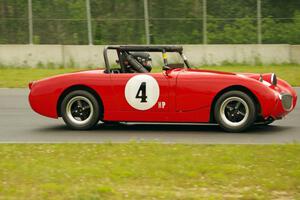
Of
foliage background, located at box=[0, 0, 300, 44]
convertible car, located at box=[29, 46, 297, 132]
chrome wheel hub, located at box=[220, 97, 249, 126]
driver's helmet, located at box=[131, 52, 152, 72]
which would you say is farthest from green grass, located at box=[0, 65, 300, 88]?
chrome wheel hub, located at box=[220, 97, 249, 126]

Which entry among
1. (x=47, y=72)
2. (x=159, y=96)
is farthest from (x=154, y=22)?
(x=159, y=96)

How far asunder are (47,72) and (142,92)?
40.6 feet

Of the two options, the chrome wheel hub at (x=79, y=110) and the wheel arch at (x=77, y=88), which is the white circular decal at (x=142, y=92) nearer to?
the wheel arch at (x=77, y=88)

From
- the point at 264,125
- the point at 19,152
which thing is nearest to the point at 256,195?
the point at 19,152

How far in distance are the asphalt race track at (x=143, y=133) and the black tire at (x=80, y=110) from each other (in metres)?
0.16

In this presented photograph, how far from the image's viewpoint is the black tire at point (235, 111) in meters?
11.0

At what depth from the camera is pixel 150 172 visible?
7.89 m

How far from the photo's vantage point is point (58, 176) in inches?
307

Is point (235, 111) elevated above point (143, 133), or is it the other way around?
point (235, 111)

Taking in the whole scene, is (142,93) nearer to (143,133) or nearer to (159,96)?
(159,96)

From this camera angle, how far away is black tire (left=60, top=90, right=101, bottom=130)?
11.7 metres

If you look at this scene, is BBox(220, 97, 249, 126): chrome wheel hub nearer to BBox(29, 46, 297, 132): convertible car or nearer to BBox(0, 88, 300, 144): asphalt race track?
BBox(29, 46, 297, 132): convertible car

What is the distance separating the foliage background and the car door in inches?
586

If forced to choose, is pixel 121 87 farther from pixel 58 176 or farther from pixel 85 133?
pixel 58 176
